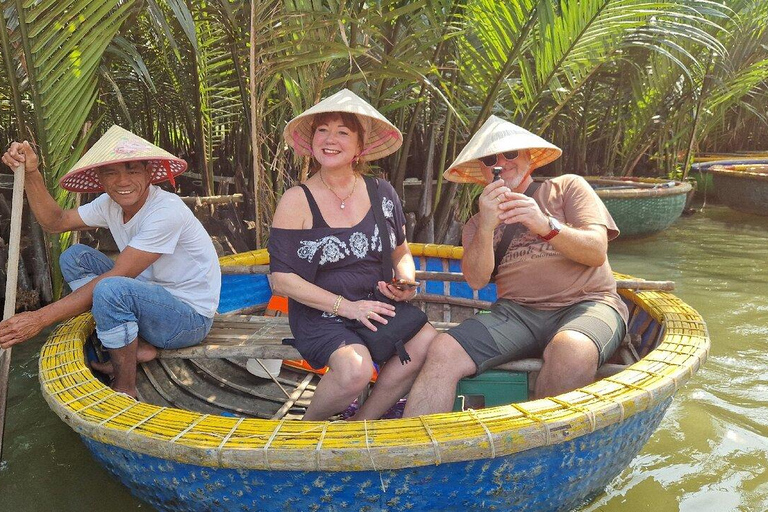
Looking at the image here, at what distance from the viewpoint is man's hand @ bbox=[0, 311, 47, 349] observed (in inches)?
86.8

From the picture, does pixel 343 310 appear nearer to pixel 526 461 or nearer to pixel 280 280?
pixel 280 280

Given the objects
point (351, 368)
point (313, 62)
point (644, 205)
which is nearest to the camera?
point (351, 368)

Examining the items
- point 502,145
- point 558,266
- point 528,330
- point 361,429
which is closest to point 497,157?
point 502,145

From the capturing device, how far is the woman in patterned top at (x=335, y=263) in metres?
2.12

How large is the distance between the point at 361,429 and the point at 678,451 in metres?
1.62

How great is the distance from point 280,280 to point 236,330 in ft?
2.12

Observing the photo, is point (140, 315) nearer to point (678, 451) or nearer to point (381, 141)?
point (381, 141)

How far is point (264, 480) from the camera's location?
163 cm

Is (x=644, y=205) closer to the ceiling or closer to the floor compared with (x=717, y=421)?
closer to the ceiling

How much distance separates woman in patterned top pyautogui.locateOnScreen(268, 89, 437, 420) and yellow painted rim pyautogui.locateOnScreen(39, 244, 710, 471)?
1.46 ft

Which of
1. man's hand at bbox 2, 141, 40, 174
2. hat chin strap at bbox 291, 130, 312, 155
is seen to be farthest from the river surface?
hat chin strap at bbox 291, 130, 312, 155

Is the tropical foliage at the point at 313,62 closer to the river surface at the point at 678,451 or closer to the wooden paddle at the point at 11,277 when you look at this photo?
the wooden paddle at the point at 11,277

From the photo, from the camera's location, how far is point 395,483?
5.32ft

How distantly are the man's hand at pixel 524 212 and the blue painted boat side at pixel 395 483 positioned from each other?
63cm
